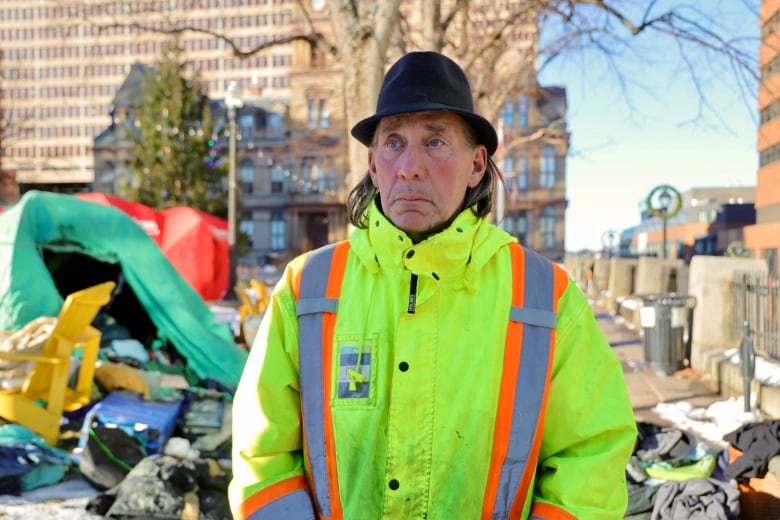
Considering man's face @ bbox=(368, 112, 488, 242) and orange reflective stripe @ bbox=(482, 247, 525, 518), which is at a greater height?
man's face @ bbox=(368, 112, 488, 242)

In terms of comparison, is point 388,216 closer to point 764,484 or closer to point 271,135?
point 764,484

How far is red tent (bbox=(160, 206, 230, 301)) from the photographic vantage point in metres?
19.1

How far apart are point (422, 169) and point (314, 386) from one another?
24.6 inches

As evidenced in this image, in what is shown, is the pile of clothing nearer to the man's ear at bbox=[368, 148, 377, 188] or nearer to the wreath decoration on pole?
the man's ear at bbox=[368, 148, 377, 188]

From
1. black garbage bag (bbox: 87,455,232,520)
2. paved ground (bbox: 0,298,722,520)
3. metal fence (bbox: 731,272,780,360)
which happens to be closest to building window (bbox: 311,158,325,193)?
paved ground (bbox: 0,298,722,520)

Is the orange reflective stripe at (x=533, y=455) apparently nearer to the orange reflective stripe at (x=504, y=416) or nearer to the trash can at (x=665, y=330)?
the orange reflective stripe at (x=504, y=416)

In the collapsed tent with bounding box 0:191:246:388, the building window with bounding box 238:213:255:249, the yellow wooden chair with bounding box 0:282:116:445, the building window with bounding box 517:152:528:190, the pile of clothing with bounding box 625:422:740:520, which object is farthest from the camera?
the building window with bounding box 238:213:255:249

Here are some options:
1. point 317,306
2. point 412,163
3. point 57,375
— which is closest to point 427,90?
point 412,163

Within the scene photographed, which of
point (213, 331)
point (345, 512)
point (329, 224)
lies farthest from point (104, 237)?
point (329, 224)

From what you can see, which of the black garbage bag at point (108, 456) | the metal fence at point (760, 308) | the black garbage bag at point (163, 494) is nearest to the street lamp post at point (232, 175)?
the metal fence at point (760, 308)

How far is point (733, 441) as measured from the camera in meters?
4.53

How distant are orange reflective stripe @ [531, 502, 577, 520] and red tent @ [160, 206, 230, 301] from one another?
1779 cm

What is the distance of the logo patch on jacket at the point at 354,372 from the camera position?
1.79 m

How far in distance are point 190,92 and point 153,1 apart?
27.5 m
